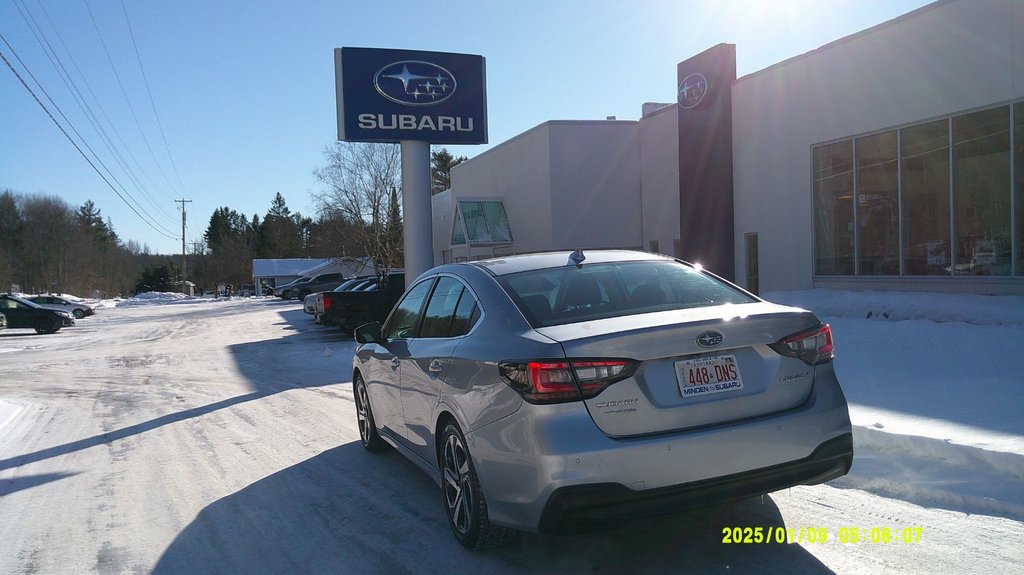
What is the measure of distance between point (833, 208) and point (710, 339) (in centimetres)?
1398

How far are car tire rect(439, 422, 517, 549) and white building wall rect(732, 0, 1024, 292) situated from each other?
40.4 feet

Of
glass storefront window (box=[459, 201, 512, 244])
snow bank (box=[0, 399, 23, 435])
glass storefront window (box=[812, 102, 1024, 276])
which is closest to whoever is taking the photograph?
snow bank (box=[0, 399, 23, 435])

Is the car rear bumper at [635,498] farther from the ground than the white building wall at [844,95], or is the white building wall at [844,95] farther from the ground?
the white building wall at [844,95]

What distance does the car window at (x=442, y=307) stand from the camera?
477 centimetres

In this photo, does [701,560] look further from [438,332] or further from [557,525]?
[438,332]

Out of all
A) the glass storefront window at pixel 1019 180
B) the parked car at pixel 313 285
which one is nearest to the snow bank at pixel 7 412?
the glass storefront window at pixel 1019 180

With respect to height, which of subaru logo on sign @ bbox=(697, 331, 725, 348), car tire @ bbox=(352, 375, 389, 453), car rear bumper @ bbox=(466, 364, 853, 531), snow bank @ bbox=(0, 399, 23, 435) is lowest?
snow bank @ bbox=(0, 399, 23, 435)

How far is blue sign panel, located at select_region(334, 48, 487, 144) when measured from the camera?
53.4 feet

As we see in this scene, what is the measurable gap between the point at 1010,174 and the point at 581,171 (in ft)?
43.4

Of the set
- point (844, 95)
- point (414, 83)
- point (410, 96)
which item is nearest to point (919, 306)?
point (844, 95)

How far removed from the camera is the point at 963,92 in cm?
1286

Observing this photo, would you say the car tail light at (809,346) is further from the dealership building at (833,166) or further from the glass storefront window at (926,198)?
the glass storefront window at (926,198)

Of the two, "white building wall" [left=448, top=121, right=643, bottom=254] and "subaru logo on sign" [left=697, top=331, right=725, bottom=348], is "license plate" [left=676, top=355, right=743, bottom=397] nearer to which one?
"subaru logo on sign" [left=697, top=331, right=725, bottom=348]
